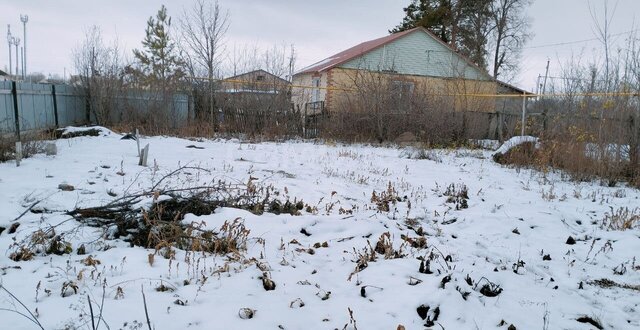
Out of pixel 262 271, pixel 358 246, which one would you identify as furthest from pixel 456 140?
pixel 262 271

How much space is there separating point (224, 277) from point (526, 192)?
5.24 m

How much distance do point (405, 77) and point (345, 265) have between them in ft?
40.1

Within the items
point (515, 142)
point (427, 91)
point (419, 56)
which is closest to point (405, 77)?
point (427, 91)

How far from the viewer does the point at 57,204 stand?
4125mm

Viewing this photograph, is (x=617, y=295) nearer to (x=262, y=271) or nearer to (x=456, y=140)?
(x=262, y=271)

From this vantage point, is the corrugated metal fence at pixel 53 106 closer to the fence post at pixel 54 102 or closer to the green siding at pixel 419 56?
the fence post at pixel 54 102

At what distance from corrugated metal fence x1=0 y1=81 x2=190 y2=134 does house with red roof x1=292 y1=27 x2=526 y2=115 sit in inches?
161

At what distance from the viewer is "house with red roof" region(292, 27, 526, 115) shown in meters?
13.8

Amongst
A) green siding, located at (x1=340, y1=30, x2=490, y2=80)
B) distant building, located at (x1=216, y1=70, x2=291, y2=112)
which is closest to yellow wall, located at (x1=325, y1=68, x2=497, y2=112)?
distant building, located at (x1=216, y1=70, x2=291, y2=112)

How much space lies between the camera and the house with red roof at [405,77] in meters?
13.8

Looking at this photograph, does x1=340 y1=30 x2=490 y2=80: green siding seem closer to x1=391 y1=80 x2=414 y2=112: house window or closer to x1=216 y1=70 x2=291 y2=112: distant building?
x1=391 y1=80 x2=414 y2=112: house window

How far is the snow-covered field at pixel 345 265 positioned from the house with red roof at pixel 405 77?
8139 millimetres

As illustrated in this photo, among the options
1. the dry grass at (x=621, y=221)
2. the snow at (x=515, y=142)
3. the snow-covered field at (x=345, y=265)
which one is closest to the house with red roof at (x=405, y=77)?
the snow at (x=515, y=142)

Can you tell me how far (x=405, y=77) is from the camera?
573 inches
